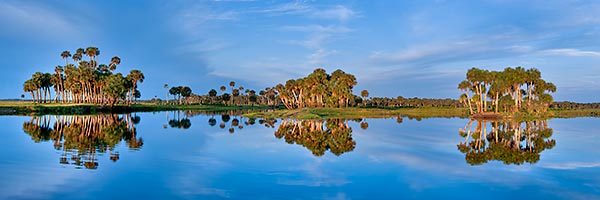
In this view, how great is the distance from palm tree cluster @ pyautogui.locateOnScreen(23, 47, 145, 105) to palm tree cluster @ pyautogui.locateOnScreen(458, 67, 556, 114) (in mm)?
86095

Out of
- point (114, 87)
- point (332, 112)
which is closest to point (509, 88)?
point (332, 112)

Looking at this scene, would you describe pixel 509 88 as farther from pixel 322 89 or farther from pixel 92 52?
pixel 92 52

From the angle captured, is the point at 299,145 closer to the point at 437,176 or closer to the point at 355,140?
the point at 355,140

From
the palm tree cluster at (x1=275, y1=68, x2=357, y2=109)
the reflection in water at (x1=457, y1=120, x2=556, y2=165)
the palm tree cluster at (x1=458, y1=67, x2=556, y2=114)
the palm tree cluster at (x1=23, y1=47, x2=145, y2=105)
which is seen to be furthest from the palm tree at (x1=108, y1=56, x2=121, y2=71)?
the reflection in water at (x1=457, y1=120, x2=556, y2=165)

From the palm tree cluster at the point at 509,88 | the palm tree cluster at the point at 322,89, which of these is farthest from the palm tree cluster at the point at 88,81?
the palm tree cluster at the point at 509,88

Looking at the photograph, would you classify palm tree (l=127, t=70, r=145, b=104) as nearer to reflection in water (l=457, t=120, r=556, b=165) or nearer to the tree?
the tree

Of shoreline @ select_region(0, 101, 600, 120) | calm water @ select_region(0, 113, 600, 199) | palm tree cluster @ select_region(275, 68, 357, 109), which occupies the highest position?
palm tree cluster @ select_region(275, 68, 357, 109)

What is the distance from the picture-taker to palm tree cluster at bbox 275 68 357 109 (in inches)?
4747

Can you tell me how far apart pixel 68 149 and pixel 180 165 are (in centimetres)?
1184

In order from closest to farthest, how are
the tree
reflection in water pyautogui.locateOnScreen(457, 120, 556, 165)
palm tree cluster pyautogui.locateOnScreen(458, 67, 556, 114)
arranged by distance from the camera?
reflection in water pyautogui.locateOnScreen(457, 120, 556, 165) → palm tree cluster pyautogui.locateOnScreen(458, 67, 556, 114) → the tree

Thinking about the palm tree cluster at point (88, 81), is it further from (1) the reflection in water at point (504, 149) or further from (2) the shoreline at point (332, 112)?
(1) the reflection in water at point (504, 149)

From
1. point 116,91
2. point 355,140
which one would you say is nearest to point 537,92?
point 355,140

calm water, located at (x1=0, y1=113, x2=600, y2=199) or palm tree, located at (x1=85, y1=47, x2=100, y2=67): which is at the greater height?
palm tree, located at (x1=85, y1=47, x2=100, y2=67)

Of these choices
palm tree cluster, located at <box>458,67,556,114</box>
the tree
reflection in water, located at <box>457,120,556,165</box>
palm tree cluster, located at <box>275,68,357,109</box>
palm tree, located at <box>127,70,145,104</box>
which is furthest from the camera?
palm tree, located at <box>127,70,145,104</box>
